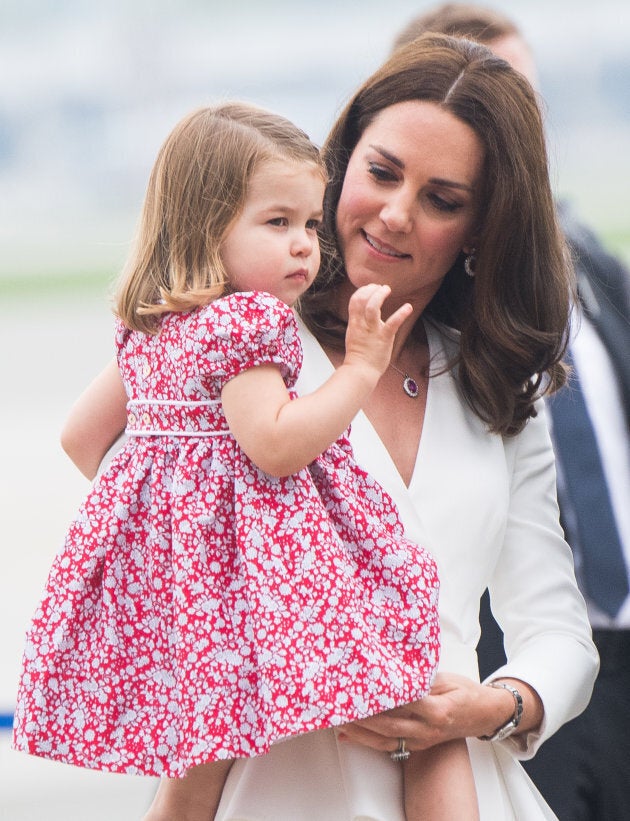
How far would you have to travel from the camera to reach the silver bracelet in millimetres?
1513

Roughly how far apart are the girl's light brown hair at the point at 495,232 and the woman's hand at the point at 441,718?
411mm

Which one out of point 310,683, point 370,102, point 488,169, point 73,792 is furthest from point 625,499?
point 73,792

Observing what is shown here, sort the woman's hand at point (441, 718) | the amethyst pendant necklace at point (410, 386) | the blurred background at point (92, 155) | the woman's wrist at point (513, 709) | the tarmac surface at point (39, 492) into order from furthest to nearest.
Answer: the blurred background at point (92, 155) → the tarmac surface at point (39, 492) → the amethyst pendant necklace at point (410, 386) → the woman's wrist at point (513, 709) → the woman's hand at point (441, 718)

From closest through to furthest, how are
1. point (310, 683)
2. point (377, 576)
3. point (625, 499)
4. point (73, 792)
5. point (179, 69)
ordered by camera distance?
1. point (310, 683)
2. point (377, 576)
3. point (625, 499)
4. point (73, 792)
5. point (179, 69)

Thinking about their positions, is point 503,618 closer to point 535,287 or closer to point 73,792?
point 535,287

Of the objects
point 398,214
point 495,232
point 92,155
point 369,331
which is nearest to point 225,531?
point 369,331

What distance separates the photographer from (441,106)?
1680 mm

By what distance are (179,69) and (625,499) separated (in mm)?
6944

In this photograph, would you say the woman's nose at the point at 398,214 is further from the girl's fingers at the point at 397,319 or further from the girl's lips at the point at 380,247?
the girl's fingers at the point at 397,319

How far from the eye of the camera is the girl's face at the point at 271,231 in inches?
52.2

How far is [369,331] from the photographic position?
135 centimetres

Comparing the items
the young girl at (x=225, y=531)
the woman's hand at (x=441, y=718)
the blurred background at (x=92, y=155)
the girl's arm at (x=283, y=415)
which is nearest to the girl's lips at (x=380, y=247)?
the young girl at (x=225, y=531)

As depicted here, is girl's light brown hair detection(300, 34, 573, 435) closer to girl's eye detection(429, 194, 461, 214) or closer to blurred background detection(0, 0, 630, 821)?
Answer: girl's eye detection(429, 194, 461, 214)

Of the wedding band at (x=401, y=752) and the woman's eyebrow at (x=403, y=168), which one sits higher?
the woman's eyebrow at (x=403, y=168)
